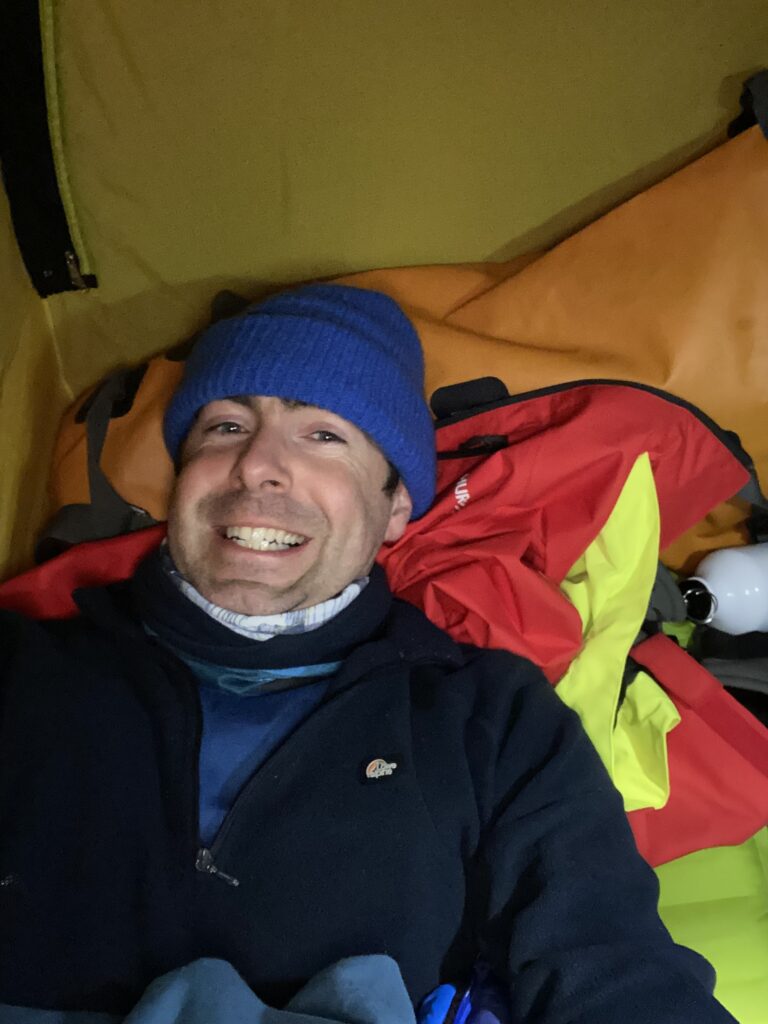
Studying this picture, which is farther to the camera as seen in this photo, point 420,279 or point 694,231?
point 420,279

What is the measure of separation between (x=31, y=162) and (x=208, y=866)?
95cm

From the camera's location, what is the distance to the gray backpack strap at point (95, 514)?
1.22 m

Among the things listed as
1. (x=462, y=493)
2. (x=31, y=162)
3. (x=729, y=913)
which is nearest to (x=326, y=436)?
(x=462, y=493)

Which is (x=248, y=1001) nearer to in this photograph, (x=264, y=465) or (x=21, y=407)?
(x=264, y=465)

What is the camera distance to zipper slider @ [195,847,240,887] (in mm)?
853

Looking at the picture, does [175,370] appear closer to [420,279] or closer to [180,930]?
[420,279]

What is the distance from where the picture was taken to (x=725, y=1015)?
794mm

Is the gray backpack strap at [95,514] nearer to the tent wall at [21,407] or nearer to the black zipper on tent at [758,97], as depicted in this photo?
the tent wall at [21,407]

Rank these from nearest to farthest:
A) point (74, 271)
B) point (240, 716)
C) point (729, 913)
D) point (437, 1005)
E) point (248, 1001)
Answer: point (248, 1001), point (437, 1005), point (240, 716), point (729, 913), point (74, 271)

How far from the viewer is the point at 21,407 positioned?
1.24 metres

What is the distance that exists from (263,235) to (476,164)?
1.03 ft

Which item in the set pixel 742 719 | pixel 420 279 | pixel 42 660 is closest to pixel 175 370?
pixel 420 279

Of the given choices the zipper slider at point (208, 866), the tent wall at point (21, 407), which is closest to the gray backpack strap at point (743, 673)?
the zipper slider at point (208, 866)

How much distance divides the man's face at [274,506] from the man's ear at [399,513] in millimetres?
55
